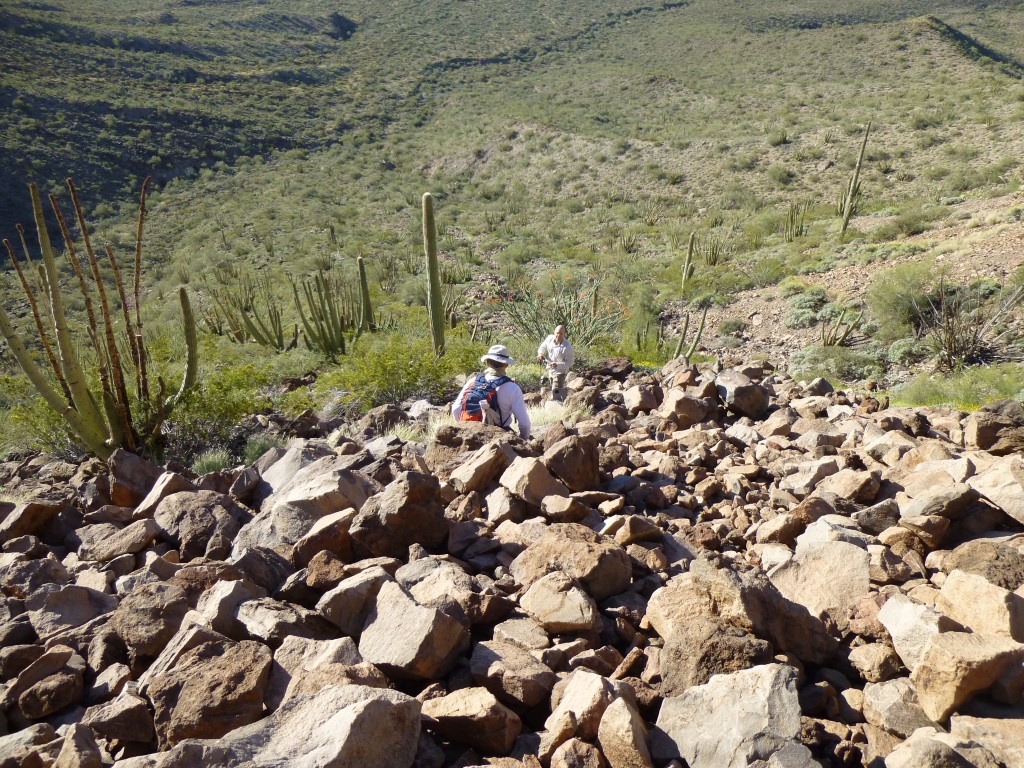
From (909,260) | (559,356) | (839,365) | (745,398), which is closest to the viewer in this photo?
(745,398)

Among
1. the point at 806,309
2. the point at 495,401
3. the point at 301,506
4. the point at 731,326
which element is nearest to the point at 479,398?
the point at 495,401

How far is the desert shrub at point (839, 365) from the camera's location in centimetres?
1332

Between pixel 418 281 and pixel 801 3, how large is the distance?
60321mm

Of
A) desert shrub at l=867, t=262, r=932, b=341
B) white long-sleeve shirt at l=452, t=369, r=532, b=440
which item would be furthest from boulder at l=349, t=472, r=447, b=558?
desert shrub at l=867, t=262, r=932, b=341

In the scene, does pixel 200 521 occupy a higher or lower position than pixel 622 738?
lower

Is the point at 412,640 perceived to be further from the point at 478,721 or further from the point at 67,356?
the point at 67,356

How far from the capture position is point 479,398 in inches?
263

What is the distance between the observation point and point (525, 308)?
16281 mm

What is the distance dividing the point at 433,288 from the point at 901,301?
10.3 meters

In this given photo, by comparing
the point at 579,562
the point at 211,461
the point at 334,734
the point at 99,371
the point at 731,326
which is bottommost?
the point at 731,326

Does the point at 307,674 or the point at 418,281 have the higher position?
the point at 307,674

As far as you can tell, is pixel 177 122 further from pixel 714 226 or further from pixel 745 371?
pixel 745 371

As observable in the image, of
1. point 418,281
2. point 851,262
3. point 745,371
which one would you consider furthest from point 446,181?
point 745,371

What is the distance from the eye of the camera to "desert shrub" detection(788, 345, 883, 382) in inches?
524
